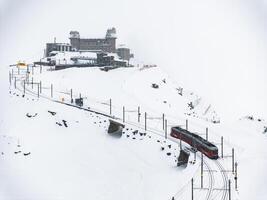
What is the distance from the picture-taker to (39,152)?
204ft

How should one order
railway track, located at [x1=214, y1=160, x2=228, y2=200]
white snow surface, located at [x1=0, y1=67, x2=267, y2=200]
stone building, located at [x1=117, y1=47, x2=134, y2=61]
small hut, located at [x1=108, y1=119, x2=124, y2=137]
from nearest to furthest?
railway track, located at [x1=214, y1=160, x2=228, y2=200] → white snow surface, located at [x1=0, y1=67, x2=267, y2=200] → small hut, located at [x1=108, y1=119, x2=124, y2=137] → stone building, located at [x1=117, y1=47, x2=134, y2=61]

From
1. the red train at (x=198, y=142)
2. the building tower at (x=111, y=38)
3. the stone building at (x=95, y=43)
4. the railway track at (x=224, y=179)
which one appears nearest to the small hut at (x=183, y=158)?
the red train at (x=198, y=142)

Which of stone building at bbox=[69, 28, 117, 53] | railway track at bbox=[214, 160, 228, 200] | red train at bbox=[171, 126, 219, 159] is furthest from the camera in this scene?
stone building at bbox=[69, 28, 117, 53]

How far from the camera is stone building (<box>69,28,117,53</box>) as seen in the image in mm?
157250

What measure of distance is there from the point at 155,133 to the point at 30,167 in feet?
91.3

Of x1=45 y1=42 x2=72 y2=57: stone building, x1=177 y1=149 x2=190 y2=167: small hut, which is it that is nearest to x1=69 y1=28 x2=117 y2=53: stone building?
x1=45 y1=42 x2=72 y2=57: stone building

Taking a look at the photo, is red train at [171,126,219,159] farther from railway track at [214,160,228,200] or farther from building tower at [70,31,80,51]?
building tower at [70,31,80,51]

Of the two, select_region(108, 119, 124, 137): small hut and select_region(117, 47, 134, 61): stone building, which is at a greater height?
select_region(117, 47, 134, 61): stone building

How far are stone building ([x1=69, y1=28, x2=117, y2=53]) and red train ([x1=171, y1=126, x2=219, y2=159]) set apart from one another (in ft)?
299

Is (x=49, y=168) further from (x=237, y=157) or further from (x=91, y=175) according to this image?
(x=237, y=157)

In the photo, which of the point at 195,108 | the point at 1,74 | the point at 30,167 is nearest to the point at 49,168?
the point at 30,167

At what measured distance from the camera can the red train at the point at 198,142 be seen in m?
61.3

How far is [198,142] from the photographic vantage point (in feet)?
215

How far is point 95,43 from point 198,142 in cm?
10312
